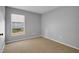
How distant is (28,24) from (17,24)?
0.82 m

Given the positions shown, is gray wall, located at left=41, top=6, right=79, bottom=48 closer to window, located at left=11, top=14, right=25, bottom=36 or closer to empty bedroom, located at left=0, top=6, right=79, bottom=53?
empty bedroom, located at left=0, top=6, right=79, bottom=53

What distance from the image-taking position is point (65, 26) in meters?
3.22

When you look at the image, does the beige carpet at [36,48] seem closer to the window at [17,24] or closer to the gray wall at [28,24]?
the gray wall at [28,24]

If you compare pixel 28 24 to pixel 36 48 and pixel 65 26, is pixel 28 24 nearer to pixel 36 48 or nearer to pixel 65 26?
pixel 36 48

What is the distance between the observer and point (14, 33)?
4.03 m

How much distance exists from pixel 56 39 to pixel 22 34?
2.26m

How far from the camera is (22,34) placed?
4418mm

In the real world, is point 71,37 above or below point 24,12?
below

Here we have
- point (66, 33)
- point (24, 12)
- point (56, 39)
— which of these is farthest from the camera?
point (24, 12)

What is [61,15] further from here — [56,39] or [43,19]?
[43,19]

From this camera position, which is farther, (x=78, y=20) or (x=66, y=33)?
(x=66, y=33)
